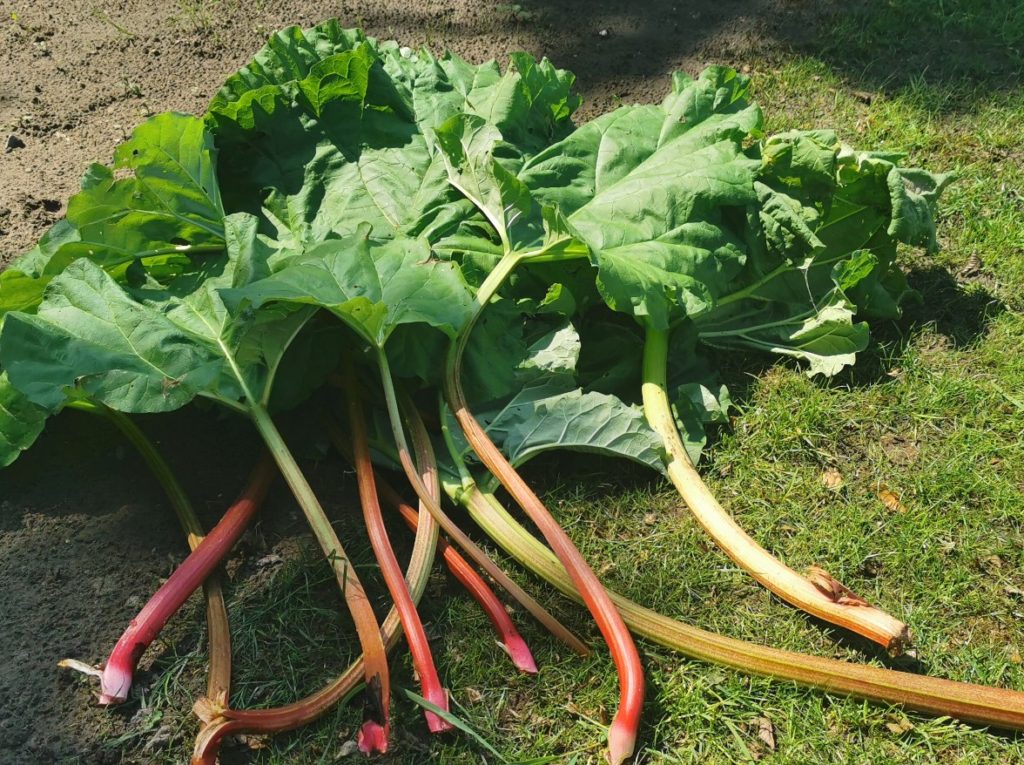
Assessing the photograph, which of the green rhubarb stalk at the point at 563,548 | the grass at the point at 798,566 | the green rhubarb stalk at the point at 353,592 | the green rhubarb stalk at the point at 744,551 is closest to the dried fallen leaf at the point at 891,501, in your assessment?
the grass at the point at 798,566

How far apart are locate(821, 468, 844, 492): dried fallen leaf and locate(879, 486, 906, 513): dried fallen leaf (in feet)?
0.41

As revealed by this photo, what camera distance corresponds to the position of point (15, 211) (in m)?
3.66

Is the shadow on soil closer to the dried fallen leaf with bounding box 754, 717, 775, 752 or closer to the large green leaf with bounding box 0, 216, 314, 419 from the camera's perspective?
the large green leaf with bounding box 0, 216, 314, 419

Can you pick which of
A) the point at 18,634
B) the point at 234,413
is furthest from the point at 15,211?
the point at 18,634

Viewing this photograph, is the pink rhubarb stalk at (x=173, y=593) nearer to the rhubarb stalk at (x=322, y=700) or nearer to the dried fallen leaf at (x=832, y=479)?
the rhubarb stalk at (x=322, y=700)

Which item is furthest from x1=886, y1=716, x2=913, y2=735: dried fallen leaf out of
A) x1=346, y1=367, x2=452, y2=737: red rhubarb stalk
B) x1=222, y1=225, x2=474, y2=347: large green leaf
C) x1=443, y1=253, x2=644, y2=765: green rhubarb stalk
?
x1=222, y1=225, x2=474, y2=347: large green leaf

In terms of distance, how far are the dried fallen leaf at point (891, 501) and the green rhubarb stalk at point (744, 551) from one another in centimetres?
41

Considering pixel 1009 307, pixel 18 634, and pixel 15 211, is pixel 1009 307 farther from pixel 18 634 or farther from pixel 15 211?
pixel 15 211

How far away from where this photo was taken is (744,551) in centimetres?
283

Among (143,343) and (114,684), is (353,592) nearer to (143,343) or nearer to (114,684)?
(114,684)

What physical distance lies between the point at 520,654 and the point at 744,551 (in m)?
0.74

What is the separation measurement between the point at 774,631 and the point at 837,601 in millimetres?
199

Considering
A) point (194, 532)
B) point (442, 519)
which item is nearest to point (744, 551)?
point (442, 519)

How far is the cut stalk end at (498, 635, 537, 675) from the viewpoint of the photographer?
2.58m
